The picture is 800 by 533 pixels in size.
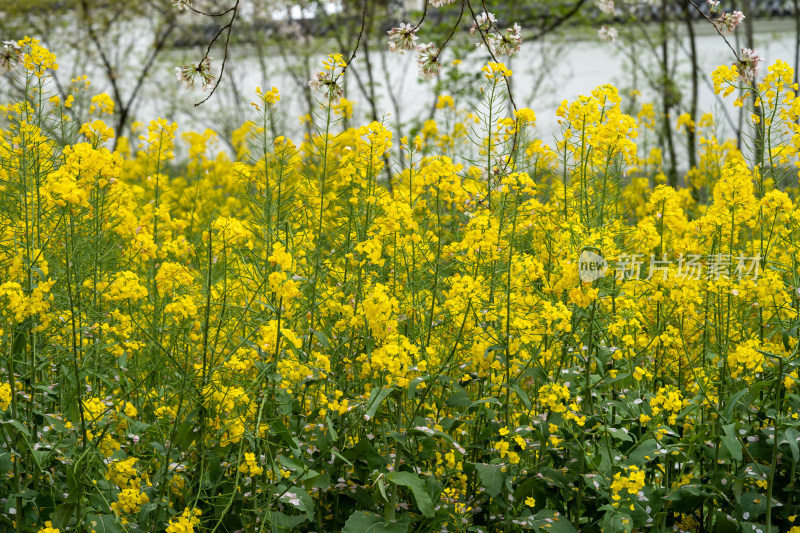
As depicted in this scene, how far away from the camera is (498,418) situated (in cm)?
300

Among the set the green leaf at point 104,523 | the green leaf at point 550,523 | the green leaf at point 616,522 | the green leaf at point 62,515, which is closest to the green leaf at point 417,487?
the green leaf at point 550,523

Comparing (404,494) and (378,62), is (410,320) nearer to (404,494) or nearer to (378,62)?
(404,494)

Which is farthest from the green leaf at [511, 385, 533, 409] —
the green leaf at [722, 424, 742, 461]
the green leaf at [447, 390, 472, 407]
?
the green leaf at [722, 424, 742, 461]

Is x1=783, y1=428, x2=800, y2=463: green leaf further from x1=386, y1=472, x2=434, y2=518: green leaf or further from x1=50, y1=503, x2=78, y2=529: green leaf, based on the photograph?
x1=50, y1=503, x2=78, y2=529: green leaf

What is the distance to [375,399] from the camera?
264 cm

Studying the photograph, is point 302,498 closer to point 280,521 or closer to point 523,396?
point 280,521

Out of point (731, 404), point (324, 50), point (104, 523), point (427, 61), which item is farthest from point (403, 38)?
point (324, 50)

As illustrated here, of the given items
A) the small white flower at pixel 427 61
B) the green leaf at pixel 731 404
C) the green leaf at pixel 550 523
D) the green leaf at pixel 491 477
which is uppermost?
the small white flower at pixel 427 61

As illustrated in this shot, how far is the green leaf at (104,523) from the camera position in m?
2.59

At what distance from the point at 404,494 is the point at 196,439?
2.49 feet

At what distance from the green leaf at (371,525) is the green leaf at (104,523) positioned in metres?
0.67

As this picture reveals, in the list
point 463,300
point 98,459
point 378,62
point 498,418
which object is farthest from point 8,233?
point 378,62

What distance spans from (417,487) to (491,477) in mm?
247

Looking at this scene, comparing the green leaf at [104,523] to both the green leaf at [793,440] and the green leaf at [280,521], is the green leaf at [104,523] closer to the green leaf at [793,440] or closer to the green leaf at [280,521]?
the green leaf at [280,521]
